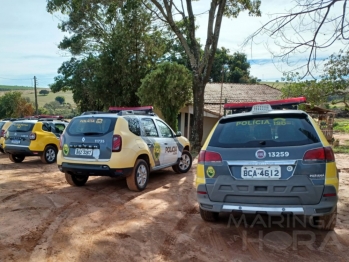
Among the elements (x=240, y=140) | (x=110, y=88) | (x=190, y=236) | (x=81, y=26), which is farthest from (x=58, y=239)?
(x=81, y=26)

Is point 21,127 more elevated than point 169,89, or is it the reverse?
point 169,89

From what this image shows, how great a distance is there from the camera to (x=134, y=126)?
22.7ft

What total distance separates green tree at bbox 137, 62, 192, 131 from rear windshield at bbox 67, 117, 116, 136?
10.2 metres

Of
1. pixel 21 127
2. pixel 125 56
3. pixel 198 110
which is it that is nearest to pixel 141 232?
pixel 21 127

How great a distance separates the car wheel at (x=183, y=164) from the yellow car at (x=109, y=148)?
1494 millimetres

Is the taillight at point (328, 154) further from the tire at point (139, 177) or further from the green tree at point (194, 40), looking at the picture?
the green tree at point (194, 40)

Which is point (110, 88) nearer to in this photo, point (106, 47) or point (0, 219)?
point (106, 47)

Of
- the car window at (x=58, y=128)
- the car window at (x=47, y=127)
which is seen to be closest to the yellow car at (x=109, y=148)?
the car window at (x=47, y=127)

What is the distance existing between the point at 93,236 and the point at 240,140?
2.34 metres

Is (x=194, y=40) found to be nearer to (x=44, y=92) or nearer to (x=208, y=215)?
(x=208, y=215)

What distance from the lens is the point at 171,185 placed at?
747 cm

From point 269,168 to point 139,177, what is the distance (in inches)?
139

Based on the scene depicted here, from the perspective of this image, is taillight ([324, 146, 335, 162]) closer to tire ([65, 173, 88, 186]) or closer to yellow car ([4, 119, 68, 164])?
tire ([65, 173, 88, 186])

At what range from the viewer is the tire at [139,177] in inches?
258
